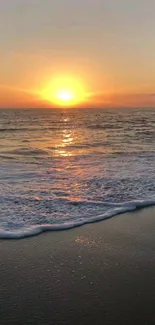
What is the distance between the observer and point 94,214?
23.7 feet

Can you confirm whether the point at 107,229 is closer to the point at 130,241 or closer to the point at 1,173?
the point at 130,241

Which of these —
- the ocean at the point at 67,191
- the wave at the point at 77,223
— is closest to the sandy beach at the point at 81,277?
the wave at the point at 77,223

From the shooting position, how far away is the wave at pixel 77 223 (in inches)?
239

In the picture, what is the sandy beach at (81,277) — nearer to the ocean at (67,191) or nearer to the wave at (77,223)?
the wave at (77,223)

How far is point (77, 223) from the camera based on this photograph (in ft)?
22.0

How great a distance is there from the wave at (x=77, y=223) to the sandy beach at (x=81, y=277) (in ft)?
0.62

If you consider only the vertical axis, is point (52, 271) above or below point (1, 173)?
below

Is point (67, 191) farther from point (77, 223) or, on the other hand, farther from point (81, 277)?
point (81, 277)

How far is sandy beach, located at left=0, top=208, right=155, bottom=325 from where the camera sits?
381 cm

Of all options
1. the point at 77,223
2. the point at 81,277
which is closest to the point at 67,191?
the point at 77,223

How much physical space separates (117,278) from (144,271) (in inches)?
16.7

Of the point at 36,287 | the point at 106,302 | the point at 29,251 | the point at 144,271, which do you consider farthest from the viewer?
the point at 29,251

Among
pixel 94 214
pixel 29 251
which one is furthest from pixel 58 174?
pixel 29 251

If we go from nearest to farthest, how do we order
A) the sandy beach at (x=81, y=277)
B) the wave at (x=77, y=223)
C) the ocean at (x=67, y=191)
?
the sandy beach at (x=81, y=277), the wave at (x=77, y=223), the ocean at (x=67, y=191)
